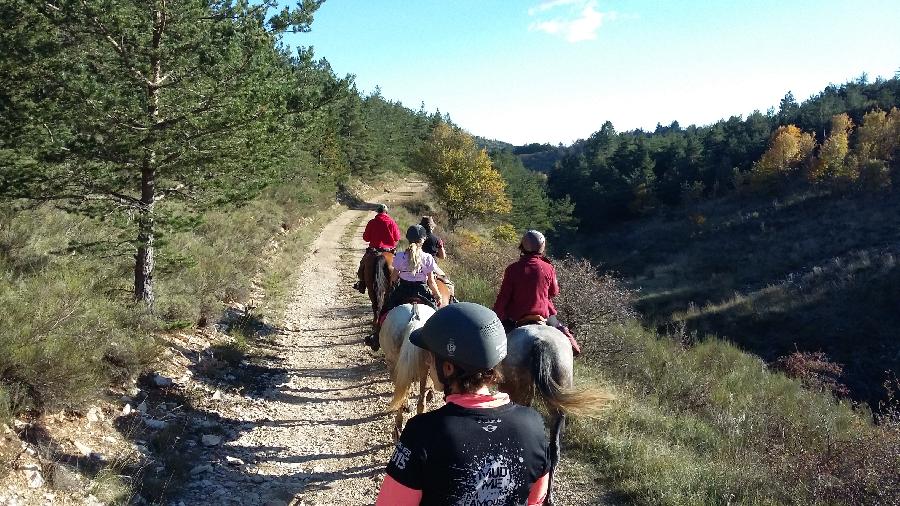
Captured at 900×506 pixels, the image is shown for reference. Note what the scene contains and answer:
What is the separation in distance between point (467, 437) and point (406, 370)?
13.8 feet

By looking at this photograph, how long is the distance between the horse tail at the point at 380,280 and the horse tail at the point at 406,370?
3.82m

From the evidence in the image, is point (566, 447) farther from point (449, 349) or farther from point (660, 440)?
point (449, 349)

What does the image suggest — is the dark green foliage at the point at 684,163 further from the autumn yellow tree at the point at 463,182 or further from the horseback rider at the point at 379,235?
the horseback rider at the point at 379,235

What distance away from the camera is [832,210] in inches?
1885

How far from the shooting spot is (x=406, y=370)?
6215 millimetres

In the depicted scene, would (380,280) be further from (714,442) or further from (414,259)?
(714,442)

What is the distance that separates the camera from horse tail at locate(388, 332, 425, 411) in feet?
20.3

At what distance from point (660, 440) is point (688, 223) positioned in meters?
56.5

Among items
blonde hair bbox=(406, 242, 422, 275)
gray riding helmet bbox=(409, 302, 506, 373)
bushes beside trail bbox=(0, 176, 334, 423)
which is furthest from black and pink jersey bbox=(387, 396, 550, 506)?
blonde hair bbox=(406, 242, 422, 275)

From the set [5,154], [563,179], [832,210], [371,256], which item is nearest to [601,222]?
[563,179]

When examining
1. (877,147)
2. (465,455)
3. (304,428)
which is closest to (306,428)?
(304,428)

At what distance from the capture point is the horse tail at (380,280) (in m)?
10.0

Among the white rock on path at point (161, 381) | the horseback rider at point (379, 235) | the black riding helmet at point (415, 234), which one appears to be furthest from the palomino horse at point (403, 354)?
the horseback rider at point (379, 235)

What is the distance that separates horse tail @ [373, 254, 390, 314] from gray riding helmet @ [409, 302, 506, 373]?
7.85m
